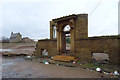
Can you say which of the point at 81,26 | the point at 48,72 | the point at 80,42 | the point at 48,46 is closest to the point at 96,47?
the point at 80,42

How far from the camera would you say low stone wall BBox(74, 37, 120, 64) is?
6985 millimetres

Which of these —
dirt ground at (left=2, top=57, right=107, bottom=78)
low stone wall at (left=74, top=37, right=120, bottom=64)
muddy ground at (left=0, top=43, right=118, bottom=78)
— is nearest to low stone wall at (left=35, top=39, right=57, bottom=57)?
low stone wall at (left=74, top=37, right=120, bottom=64)

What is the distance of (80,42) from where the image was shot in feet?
29.5

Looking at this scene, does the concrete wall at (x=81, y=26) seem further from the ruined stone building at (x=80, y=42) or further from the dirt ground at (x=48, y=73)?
the dirt ground at (x=48, y=73)

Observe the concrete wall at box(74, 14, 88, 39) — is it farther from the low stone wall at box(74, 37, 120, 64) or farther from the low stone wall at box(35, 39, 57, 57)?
the low stone wall at box(35, 39, 57, 57)

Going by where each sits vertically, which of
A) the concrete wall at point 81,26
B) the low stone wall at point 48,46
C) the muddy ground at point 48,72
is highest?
the concrete wall at point 81,26

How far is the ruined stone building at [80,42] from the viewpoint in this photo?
281 inches

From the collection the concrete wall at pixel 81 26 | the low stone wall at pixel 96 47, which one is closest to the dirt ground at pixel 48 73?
the low stone wall at pixel 96 47

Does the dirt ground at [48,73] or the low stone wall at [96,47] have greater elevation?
the low stone wall at [96,47]

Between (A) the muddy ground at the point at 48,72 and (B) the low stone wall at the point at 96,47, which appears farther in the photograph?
(B) the low stone wall at the point at 96,47

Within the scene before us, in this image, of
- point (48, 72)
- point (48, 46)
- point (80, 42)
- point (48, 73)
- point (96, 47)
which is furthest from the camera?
point (48, 46)

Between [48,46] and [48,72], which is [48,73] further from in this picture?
[48,46]

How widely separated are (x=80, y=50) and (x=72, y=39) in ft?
5.79

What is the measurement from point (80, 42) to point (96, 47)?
189cm
